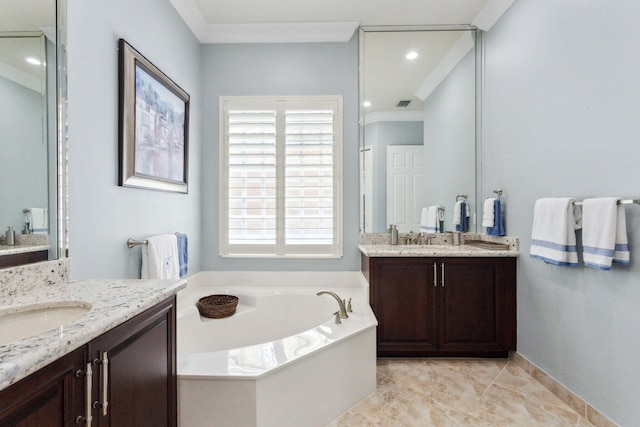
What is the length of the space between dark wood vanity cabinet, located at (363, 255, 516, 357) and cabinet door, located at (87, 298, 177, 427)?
1.46 m

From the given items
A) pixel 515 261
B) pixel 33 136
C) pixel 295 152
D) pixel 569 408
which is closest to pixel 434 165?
pixel 515 261

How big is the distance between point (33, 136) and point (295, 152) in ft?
6.02

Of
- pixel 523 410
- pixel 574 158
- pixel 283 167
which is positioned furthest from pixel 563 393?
pixel 283 167

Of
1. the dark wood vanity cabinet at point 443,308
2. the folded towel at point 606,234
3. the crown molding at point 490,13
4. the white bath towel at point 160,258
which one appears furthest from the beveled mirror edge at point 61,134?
the crown molding at point 490,13

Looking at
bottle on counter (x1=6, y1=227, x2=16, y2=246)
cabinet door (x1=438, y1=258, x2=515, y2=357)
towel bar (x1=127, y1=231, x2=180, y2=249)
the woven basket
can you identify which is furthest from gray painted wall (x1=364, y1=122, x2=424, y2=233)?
bottle on counter (x1=6, y1=227, x2=16, y2=246)

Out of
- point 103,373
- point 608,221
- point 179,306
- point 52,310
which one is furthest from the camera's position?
point 179,306

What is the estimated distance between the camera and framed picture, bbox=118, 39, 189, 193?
1.68 meters

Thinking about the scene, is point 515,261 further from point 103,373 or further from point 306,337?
point 103,373

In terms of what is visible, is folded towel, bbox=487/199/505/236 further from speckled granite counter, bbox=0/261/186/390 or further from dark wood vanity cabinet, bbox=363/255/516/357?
speckled granite counter, bbox=0/261/186/390

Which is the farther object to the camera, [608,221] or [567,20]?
[567,20]

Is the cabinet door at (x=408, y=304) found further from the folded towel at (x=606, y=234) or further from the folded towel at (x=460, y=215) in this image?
the folded towel at (x=606, y=234)

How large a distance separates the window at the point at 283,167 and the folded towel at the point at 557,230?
58.0 inches

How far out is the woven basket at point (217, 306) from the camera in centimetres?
226

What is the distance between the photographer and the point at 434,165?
110 inches
